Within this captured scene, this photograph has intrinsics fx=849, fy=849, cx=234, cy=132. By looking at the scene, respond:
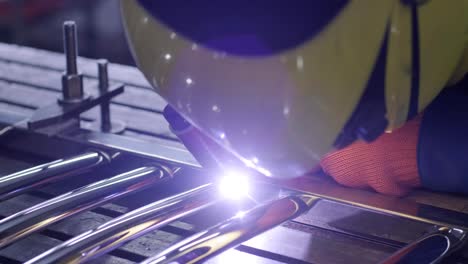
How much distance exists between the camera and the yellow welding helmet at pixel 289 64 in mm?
388

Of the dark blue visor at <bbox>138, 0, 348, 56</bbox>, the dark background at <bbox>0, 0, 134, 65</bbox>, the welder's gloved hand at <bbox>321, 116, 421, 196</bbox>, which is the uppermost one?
the dark background at <bbox>0, 0, 134, 65</bbox>

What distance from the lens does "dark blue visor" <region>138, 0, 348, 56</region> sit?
380 mm

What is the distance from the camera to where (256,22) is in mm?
381

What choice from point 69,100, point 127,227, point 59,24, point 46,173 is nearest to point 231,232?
point 127,227

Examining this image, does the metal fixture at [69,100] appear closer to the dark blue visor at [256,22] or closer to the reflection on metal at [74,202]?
the reflection on metal at [74,202]

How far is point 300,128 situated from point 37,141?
38 cm

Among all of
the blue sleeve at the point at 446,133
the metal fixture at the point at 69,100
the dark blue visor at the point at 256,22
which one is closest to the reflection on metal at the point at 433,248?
the blue sleeve at the point at 446,133

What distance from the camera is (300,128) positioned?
16.3 inches

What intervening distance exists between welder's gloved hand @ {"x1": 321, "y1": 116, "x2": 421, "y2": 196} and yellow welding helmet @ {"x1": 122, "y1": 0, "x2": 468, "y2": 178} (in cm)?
13

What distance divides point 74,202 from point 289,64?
0.25m

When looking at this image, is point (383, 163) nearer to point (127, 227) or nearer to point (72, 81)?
point (127, 227)

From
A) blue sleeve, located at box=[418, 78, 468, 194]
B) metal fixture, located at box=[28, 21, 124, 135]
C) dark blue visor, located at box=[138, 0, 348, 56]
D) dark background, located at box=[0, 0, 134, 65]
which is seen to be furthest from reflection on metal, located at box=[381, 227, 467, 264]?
Result: dark background, located at box=[0, 0, 134, 65]

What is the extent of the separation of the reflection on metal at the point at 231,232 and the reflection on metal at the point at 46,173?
159 millimetres

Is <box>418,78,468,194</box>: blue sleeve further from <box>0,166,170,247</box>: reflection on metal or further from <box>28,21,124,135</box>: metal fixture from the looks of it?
<box>28,21,124,135</box>: metal fixture
